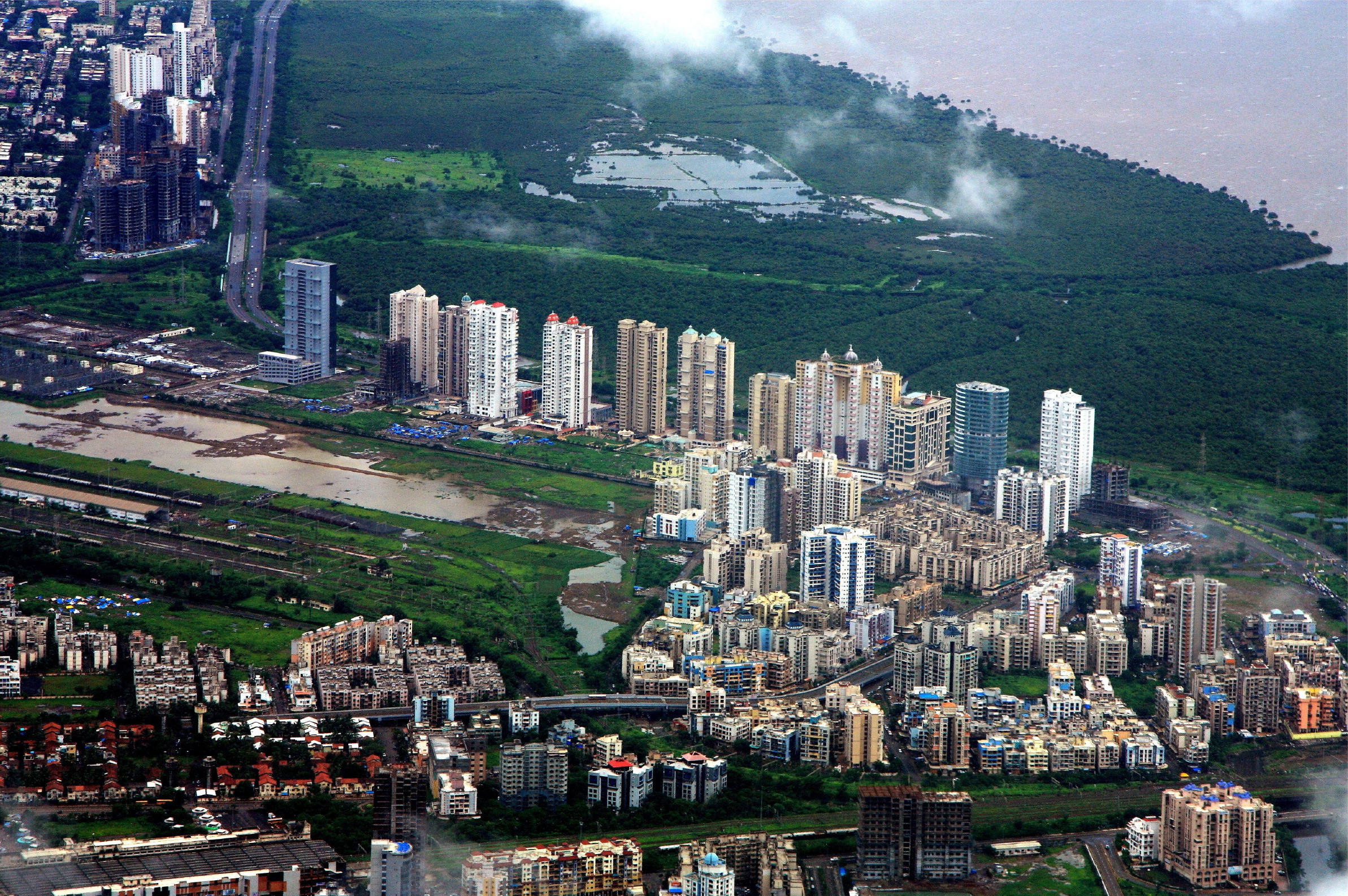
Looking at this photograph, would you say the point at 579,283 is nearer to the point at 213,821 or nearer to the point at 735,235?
the point at 735,235

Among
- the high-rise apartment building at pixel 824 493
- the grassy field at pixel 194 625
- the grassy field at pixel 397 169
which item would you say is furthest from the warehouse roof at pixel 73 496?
the grassy field at pixel 397 169

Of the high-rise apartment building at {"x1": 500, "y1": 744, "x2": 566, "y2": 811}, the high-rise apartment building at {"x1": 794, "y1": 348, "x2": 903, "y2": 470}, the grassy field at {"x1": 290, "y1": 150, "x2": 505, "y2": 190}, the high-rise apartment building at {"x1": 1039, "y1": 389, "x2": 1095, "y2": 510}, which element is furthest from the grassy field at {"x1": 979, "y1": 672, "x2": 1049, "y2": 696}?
the grassy field at {"x1": 290, "y1": 150, "x2": 505, "y2": 190}

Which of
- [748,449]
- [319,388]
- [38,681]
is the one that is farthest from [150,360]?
[38,681]

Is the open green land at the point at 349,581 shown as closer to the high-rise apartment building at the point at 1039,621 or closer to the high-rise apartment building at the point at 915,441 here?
the high-rise apartment building at the point at 1039,621

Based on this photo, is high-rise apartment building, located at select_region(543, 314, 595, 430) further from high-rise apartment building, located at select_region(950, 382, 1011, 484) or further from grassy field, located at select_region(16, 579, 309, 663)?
grassy field, located at select_region(16, 579, 309, 663)

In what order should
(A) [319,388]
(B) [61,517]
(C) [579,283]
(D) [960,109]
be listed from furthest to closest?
(D) [960,109] → (C) [579,283] → (A) [319,388] → (B) [61,517]

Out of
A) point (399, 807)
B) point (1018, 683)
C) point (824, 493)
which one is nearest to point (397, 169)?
point (824, 493)
